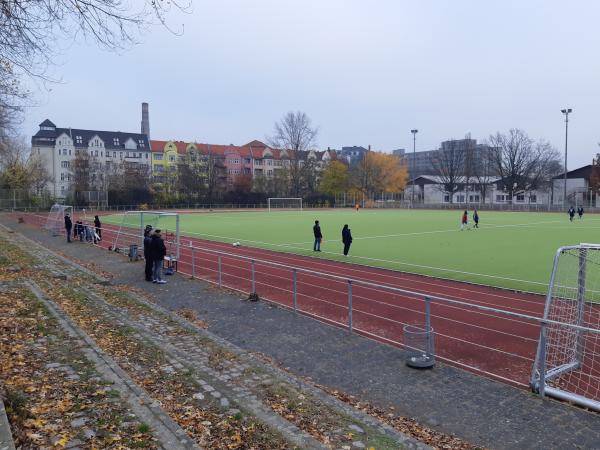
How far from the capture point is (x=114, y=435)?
15.8ft

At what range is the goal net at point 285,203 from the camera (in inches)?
3414

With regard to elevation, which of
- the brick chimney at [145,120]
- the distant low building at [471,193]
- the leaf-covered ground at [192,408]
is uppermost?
the brick chimney at [145,120]

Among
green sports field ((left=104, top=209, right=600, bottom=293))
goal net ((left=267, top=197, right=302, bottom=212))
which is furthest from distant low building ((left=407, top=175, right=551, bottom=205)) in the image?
green sports field ((left=104, top=209, right=600, bottom=293))

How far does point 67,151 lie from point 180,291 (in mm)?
102464

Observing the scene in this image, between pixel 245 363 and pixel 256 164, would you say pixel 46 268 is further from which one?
pixel 256 164

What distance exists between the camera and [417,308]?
477 inches

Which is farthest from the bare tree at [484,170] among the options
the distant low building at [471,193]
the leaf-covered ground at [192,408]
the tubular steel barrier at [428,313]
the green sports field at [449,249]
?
the leaf-covered ground at [192,408]

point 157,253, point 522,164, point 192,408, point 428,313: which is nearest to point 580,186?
point 522,164

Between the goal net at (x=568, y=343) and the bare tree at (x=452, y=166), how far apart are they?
95.0 metres

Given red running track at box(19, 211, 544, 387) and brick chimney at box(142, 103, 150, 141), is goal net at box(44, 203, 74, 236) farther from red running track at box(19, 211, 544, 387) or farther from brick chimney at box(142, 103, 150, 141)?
brick chimney at box(142, 103, 150, 141)

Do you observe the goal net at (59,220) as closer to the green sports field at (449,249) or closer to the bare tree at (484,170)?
the green sports field at (449,249)

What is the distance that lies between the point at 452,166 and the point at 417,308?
92841 millimetres

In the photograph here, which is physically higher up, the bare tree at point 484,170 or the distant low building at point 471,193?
the bare tree at point 484,170

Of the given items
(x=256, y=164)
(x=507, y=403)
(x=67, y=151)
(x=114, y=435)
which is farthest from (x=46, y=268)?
(x=256, y=164)
